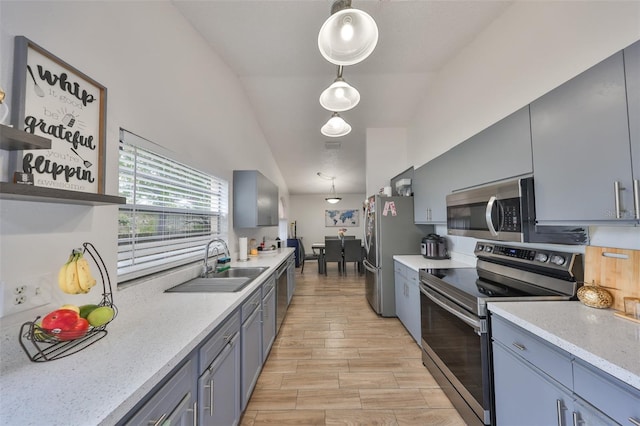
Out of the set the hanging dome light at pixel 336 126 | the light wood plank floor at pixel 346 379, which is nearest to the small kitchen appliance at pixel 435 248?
the light wood plank floor at pixel 346 379

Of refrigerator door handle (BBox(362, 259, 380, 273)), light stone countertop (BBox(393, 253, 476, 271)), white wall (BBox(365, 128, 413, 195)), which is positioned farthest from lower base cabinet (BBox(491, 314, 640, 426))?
white wall (BBox(365, 128, 413, 195))

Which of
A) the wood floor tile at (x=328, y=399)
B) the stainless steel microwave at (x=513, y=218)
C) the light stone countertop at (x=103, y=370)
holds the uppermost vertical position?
the stainless steel microwave at (x=513, y=218)

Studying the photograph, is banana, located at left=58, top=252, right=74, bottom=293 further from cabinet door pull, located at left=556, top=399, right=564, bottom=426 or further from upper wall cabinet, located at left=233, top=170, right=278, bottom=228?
upper wall cabinet, located at left=233, top=170, right=278, bottom=228

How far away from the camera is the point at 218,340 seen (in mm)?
1228

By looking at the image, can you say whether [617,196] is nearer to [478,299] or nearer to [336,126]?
[478,299]

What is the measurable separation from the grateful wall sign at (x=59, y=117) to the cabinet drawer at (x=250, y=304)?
107 centimetres

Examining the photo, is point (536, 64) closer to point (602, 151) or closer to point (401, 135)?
point (602, 151)

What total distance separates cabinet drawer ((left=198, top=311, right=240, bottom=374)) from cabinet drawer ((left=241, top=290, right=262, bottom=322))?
9 centimetres

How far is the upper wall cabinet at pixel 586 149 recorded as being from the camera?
3.16 feet

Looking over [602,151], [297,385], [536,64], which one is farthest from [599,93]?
[297,385]

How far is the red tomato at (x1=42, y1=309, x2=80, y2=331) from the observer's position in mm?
836

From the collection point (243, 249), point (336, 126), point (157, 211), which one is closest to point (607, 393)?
point (336, 126)

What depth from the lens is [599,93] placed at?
40.6 inches

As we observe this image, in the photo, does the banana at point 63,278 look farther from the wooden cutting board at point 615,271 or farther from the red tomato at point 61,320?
the wooden cutting board at point 615,271
